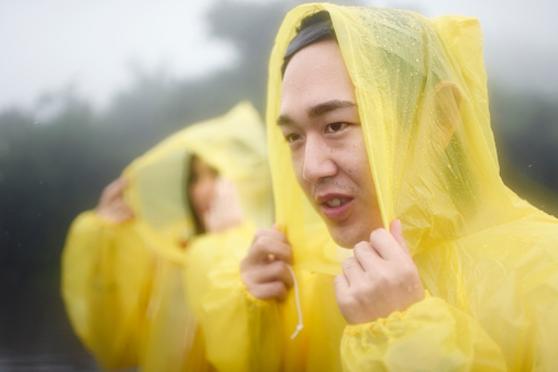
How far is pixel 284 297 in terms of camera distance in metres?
1.28

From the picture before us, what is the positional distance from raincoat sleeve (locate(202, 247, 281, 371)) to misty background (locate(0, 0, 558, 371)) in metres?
0.25

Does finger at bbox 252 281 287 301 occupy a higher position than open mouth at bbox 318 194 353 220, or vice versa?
open mouth at bbox 318 194 353 220

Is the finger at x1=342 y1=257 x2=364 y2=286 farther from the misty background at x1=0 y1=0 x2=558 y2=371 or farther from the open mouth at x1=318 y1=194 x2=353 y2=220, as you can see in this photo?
the misty background at x1=0 y1=0 x2=558 y2=371

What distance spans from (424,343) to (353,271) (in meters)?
0.14

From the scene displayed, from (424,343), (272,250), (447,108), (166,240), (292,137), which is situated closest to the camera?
(424,343)

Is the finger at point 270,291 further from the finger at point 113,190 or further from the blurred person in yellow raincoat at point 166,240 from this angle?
the finger at point 113,190

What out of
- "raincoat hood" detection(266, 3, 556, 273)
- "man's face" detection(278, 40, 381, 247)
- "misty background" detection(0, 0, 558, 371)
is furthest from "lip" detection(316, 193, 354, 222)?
"misty background" detection(0, 0, 558, 371)

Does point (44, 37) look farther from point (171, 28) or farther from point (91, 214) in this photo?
point (91, 214)

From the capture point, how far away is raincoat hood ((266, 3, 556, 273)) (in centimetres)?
97

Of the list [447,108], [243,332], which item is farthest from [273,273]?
[447,108]

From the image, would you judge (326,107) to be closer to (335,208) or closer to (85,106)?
(335,208)

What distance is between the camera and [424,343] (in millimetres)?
821

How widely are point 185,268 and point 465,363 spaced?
2.41 ft

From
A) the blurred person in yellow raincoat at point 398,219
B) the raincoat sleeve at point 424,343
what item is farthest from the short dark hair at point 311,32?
the raincoat sleeve at point 424,343
